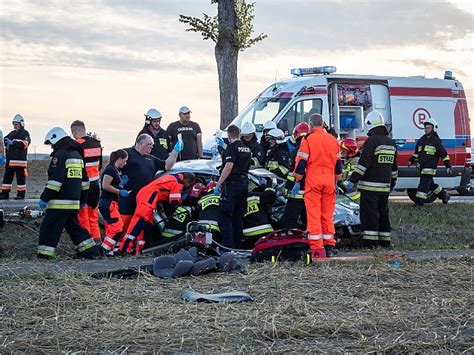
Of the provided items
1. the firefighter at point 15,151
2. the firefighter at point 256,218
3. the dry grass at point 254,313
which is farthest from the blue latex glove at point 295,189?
the firefighter at point 15,151

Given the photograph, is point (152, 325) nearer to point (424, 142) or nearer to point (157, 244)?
point (157, 244)

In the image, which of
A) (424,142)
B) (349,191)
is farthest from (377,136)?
(424,142)

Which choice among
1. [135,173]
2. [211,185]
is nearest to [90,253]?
[135,173]

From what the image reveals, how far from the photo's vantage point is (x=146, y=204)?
1099cm

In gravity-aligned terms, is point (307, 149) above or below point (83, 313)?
above

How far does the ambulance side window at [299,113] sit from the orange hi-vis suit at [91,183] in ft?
18.7

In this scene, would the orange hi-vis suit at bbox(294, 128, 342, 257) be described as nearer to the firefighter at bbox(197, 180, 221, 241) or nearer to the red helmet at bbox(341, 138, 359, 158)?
the firefighter at bbox(197, 180, 221, 241)

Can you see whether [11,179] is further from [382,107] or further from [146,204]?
[382,107]

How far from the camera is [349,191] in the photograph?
1262 cm

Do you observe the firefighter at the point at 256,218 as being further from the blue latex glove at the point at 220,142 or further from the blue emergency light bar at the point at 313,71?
the blue emergency light bar at the point at 313,71

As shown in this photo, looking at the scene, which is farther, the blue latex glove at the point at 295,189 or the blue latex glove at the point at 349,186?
the blue latex glove at the point at 349,186

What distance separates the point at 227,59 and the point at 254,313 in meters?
13.4

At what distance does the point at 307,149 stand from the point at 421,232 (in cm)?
405

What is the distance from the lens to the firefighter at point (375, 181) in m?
11.9
